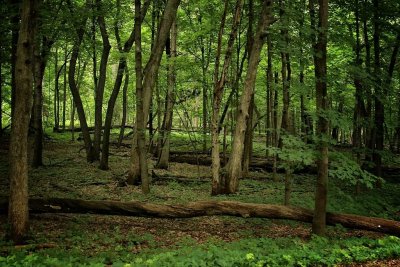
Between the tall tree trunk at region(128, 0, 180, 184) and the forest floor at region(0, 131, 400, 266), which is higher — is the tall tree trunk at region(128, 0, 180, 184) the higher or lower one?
the higher one

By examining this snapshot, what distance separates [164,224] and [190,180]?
19.4 ft

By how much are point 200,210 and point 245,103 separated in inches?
183

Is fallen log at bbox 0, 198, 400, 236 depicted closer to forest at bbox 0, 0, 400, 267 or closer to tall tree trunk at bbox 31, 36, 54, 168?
forest at bbox 0, 0, 400, 267

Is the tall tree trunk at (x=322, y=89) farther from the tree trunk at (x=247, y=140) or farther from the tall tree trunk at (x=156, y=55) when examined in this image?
the tree trunk at (x=247, y=140)

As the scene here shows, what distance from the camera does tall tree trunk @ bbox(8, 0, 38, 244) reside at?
768 centimetres

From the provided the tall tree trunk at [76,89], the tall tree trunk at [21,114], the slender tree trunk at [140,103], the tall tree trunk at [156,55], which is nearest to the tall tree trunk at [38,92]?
the tall tree trunk at [76,89]

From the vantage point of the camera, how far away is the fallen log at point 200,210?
9.86 m

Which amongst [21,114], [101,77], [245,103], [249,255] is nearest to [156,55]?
[245,103]

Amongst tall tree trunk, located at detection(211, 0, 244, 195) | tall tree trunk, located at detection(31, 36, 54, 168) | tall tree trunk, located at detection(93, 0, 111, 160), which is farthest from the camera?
tall tree trunk, located at detection(93, 0, 111, 160)

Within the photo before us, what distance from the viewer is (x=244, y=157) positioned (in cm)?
1805

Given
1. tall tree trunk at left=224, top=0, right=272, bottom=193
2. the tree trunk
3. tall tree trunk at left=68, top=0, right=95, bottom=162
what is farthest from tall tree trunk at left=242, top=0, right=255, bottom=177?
tall tree trunk at left=68, top=0, right=95, bottom=162

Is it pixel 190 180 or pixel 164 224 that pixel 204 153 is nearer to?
pixel 190 180

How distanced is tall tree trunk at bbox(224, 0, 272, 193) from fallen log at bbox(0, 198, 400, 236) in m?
2.94

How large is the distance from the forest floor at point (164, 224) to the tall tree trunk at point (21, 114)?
1027 millimetres
